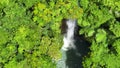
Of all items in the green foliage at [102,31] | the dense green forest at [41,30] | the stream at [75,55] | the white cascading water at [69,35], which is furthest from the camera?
the white cascading water at [69,35]

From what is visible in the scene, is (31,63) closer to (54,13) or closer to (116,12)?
(54,13)

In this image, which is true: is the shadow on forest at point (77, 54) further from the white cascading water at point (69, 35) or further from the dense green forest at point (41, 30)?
the dense green forest at point (41, 30)

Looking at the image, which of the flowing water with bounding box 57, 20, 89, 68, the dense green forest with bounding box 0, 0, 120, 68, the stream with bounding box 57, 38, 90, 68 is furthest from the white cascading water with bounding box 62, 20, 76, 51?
the dense green forest with bounding box 0, 0, 120, 68

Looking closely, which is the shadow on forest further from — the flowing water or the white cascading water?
the white cascading water

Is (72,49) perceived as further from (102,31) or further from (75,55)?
(102,31)

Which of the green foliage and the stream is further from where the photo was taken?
the stream

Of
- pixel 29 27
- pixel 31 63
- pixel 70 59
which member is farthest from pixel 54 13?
pixel 70 59

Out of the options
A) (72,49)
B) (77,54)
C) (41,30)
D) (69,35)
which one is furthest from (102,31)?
(69,35)

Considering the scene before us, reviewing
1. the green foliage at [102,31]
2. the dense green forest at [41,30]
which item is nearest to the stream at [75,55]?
the dense green forest at [41,30]
